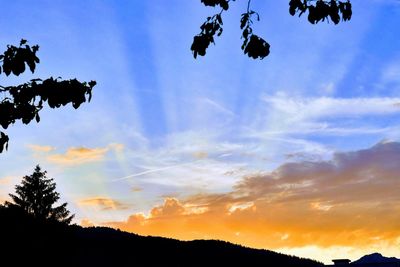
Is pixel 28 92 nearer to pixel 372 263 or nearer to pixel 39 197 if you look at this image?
pixel 372 263

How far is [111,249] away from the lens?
3712 centimetres

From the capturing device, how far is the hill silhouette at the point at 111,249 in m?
18.2

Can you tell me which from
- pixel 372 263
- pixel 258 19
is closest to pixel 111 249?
pixel 372 263

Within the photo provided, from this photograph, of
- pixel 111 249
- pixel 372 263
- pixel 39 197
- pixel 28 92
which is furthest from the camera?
pixel 39 197

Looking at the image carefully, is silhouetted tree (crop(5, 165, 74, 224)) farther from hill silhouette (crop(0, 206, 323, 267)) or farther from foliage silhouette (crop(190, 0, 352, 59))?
foliage silhouette (crop(190, 0, 352, 59))

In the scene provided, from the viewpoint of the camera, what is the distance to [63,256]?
19.0m

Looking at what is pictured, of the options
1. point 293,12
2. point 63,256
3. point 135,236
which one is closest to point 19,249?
point 63,256

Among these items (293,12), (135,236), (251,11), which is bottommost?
(293,12)

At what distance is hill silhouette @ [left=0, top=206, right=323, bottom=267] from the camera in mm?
18172

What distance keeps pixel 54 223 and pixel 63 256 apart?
→ 2.12m

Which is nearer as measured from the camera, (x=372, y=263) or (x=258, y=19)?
(x=258, y=19)

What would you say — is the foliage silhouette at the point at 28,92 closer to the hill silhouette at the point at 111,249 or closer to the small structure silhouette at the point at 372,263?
the hill silhouette at the point at 111,249

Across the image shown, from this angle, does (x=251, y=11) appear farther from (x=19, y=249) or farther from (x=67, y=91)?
(x=19, y=249)

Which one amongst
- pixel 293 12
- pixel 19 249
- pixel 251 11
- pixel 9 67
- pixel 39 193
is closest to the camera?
pixel 9 67
